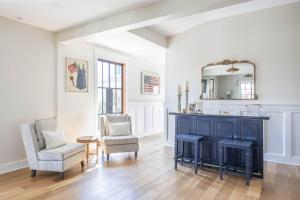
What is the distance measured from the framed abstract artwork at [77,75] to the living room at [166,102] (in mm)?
22

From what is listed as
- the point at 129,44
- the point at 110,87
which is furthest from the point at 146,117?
the point at 129,44

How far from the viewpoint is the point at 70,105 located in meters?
4.59

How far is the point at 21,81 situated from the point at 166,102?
3.22 metres

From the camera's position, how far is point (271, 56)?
4266 millimetres

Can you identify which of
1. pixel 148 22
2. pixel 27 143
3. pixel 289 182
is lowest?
pixel 289 182

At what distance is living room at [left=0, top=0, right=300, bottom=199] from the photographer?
3.05m

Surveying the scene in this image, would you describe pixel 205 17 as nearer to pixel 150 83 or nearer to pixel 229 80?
pixel 229 80

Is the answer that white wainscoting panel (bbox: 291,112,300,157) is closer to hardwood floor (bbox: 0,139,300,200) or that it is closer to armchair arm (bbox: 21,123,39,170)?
hardwood floor (bbox: 0,139,300,200)

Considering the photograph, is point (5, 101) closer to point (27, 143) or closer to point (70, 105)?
point (27, 143)

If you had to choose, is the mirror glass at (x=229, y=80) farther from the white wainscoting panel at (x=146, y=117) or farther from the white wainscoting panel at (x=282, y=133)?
the white wainscoting panel at (x=146, y=117)

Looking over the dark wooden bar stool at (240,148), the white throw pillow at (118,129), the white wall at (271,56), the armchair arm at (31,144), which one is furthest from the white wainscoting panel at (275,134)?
the armchair arm at (31,144)

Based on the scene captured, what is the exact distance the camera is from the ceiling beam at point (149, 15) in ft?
8.95

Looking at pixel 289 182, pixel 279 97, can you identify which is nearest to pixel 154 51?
pixel 279 97

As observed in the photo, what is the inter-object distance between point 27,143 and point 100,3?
237cm
